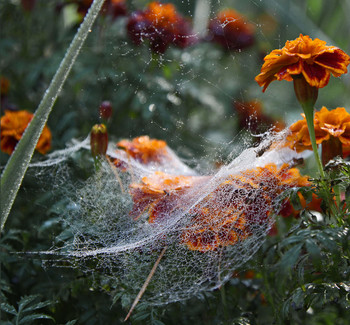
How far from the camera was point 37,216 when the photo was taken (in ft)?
4.13

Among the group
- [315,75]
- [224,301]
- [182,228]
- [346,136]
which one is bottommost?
[224,301]

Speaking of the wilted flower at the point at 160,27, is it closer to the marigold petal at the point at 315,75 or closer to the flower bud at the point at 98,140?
the flower bud at the point at 98,140

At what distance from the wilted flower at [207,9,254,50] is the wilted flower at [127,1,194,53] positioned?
0.09 meters

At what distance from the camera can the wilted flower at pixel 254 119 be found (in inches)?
42.9

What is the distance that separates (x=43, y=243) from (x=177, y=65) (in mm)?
687

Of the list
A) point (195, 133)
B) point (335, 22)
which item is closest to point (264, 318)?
point (195, 133)

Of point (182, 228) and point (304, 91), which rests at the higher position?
point (304, 91)

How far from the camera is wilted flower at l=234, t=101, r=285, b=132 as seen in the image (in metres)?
1.09

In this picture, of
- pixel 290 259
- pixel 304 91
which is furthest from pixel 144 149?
pixel 290 259

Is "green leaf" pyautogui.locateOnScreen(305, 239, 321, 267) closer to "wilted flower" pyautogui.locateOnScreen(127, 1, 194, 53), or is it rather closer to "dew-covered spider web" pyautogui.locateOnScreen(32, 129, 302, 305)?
"dew-covered spider web" pyautogui.locateOnScreen(32, 129, 302, 305)

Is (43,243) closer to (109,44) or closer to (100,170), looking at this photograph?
(100,170)

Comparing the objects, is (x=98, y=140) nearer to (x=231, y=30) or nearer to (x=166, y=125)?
(x=166, y=125)

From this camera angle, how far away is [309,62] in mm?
815

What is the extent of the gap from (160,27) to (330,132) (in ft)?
2.40
